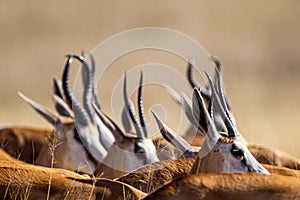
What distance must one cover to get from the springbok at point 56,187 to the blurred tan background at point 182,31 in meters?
12.9

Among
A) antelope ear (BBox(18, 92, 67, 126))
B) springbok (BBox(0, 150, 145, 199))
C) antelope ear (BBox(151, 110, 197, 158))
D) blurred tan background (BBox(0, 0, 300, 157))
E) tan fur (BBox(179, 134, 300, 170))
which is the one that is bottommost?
blurred tan background (BBox(0, 0, 300, 157))

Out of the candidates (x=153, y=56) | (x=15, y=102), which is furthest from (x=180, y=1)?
(x=15, y=102)

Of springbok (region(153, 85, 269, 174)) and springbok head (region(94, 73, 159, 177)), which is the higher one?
springbok (region(153, 85, 269, 174))

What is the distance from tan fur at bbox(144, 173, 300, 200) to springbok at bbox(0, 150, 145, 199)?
0.71m

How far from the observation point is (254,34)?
29.2 meters

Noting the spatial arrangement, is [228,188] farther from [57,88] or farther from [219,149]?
[57,88]

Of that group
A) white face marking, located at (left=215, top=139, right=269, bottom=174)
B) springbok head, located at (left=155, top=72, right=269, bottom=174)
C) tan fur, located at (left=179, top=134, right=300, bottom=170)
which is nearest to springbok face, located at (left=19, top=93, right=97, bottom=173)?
tan fur, located at (left=179, top=134, right=300, bottom=170)

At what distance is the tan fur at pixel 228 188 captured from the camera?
5.31 meters

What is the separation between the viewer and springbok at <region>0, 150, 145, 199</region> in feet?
19.9

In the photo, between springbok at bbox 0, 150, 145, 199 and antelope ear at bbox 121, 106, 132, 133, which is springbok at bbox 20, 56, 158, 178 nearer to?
antelope ear at bbox 121, 106, 132, 133

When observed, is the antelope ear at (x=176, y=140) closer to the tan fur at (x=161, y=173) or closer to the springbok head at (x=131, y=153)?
the tan fur at (x=161, y=173)

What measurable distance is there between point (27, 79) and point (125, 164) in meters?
15.5

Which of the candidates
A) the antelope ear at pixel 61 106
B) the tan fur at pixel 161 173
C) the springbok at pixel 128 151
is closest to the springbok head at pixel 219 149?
the tan fur at pixel 161 173

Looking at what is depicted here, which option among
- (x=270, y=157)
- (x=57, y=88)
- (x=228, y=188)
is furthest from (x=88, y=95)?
(x=228, y=188)
